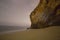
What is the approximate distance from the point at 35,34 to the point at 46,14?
0.30 meters

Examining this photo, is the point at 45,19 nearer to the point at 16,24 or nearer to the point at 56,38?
the point at 56,38

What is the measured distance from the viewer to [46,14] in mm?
1451

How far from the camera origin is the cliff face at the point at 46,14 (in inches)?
55.2

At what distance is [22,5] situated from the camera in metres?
1.60

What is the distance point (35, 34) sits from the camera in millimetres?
1534

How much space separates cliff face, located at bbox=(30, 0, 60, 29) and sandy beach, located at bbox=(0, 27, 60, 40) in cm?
6

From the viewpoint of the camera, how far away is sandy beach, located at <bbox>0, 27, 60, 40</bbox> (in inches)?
55.7

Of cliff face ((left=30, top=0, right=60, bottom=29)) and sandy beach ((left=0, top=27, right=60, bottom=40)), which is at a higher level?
cliff face ((left=30, top=0, right=60, bottom=29))

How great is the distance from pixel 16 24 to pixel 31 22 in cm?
21

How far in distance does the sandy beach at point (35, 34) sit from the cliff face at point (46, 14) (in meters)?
0.06

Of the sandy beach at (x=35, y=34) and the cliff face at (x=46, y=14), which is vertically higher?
the cliff face at (x=46, y=14)

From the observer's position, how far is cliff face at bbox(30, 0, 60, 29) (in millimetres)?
1402

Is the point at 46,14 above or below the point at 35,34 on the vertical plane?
above

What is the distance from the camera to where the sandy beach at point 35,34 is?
4.64 feet
